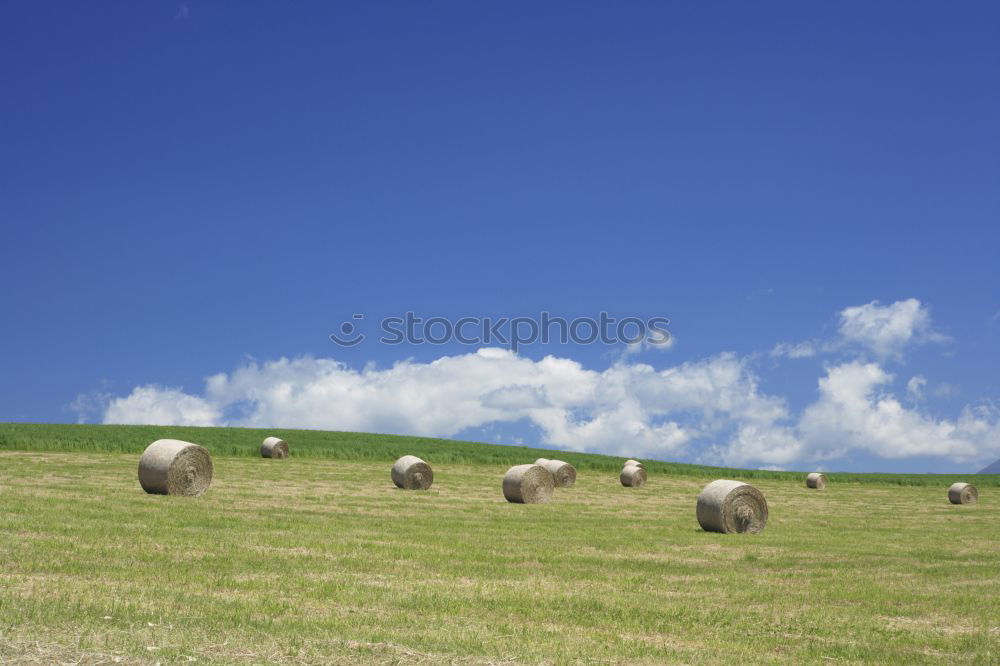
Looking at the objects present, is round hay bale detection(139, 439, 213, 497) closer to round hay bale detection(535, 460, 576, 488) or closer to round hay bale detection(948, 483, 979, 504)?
round hay bale detection(535, 460, 576, 488)

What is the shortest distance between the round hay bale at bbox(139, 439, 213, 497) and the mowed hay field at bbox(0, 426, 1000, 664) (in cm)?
81

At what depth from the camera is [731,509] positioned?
2391 cm

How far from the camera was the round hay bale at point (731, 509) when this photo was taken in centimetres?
2377

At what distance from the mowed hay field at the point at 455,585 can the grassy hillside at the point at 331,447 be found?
2479cm

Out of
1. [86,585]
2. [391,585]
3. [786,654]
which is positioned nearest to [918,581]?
[786,654]

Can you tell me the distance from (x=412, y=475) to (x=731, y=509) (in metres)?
15.1

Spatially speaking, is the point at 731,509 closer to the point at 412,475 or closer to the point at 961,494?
the point at 412,475

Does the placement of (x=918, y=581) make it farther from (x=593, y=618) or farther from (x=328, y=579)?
(x=328, y=579)

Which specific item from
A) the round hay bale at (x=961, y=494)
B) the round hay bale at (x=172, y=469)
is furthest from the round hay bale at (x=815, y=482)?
the round hay bale at (x=172, y=469)

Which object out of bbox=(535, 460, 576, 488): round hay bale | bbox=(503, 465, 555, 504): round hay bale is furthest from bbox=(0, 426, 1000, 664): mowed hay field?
bbox=(535, 460, 576, 488): round hay bale

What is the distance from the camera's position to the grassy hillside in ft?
165

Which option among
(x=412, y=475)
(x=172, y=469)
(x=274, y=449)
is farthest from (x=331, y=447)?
(x=172, y=469)

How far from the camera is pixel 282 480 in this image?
1369 inches

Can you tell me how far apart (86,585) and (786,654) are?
907 cm
